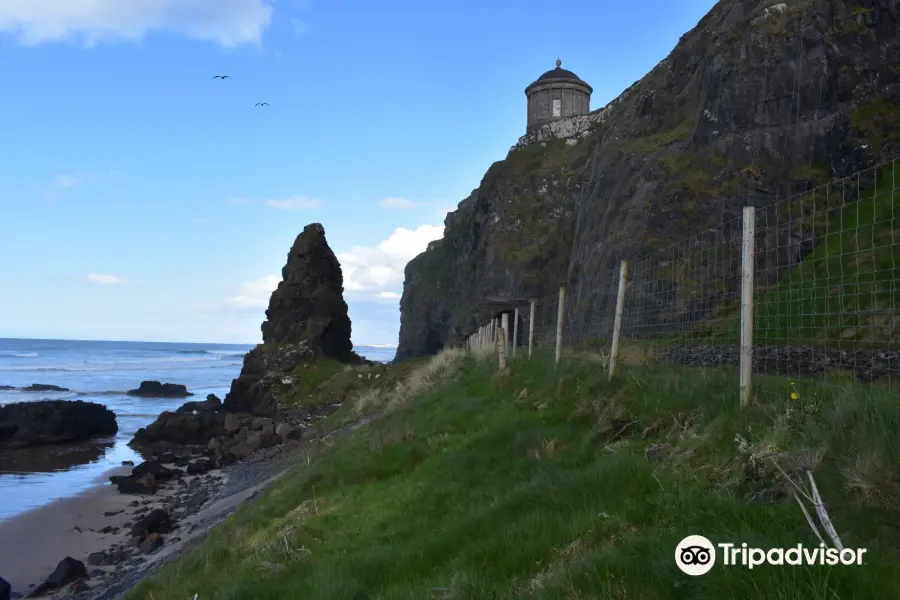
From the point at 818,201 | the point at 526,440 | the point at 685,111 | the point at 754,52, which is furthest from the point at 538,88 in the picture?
the point at 526,440

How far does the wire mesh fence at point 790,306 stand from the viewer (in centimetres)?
677

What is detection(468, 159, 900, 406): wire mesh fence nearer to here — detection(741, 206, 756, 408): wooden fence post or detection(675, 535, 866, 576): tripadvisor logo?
detection(741, 206, 756, 408): wooden fence post

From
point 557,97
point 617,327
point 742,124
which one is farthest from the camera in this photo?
point 557,97

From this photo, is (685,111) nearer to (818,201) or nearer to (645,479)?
(818,201)

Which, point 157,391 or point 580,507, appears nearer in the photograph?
point 580,507

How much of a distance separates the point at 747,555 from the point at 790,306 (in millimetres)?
7586

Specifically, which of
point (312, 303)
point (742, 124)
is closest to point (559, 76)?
point (312, 303)

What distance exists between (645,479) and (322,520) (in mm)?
4954

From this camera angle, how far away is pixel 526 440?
898 centimetres

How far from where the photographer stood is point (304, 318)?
63969 millimetres

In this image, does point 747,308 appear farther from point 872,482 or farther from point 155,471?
point 155,471

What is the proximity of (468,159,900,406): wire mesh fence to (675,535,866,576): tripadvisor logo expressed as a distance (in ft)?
7.00

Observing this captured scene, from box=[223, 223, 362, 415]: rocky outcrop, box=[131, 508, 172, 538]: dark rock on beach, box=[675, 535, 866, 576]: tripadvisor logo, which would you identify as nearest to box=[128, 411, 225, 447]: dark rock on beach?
box=[223, 223, 362, 415]: rocky outcrop

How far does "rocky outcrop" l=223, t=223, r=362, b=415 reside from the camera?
5697 centimetres
